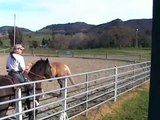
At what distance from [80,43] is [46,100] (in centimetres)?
10326

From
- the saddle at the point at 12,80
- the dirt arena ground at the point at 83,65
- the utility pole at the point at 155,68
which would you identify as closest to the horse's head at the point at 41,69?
the saddle at the point at 12,80

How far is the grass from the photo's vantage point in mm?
10722

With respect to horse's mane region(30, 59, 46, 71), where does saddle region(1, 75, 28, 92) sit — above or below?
below

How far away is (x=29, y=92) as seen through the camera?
8.45m

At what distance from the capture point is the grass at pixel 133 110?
35.2ft

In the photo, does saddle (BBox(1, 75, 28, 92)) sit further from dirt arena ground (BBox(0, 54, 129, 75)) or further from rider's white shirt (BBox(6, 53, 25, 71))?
dirt arena ground (BBox(0, 54, 129, 75))

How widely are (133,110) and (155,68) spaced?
8.58 metres

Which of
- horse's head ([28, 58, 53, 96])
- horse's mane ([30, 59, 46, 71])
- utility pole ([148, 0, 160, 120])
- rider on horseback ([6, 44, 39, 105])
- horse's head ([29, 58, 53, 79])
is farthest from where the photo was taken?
horse's mane ([30, 59, 46, 71])

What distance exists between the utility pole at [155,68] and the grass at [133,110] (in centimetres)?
682

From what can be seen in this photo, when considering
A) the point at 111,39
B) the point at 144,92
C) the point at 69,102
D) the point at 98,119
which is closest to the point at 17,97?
the point at 98,119

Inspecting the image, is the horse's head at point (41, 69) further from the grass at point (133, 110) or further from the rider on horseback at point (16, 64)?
the grass at point (133, 110)

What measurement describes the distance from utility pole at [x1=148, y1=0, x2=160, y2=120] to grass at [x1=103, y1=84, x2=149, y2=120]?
22.4ft

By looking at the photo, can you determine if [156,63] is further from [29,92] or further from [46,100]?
[46,100]

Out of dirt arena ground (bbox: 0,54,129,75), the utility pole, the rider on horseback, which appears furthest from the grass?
dirt arena ground (bbox: 0,54,129,75)
